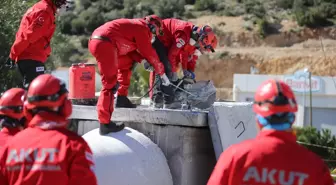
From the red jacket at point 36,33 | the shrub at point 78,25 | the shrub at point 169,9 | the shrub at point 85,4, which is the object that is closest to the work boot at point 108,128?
the red jacket at point 36,33

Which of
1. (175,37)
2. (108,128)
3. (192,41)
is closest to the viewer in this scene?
(108,128)

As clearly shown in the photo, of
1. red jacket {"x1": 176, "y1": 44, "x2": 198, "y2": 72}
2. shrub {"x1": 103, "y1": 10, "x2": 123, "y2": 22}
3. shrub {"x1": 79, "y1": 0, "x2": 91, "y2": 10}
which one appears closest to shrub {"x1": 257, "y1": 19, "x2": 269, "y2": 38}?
shrub {"x1": 103, "y1": 10, "x2": 123, "y2": 22}

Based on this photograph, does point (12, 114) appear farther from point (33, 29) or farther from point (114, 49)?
point (33, 29)

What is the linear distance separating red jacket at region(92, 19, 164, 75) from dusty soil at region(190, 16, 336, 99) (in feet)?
90.7

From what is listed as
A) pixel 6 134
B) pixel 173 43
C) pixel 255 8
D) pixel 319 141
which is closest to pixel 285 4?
pixel 255 8

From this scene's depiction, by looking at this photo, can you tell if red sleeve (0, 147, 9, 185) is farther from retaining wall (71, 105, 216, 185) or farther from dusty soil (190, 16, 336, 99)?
dusty soil (190, 16, 336, 99)

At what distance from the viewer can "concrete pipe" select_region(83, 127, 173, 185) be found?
6496 millimetres

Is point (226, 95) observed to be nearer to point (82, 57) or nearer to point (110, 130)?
point (82, 57)

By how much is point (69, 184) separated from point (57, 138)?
277 millimetres

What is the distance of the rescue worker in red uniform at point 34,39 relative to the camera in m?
7.25

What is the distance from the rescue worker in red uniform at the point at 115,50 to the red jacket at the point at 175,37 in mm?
498

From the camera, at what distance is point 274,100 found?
143 inches

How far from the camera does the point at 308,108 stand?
87.4 feet

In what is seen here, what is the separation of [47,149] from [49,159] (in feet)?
0.20
